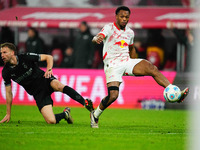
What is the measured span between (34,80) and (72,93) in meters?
0.98

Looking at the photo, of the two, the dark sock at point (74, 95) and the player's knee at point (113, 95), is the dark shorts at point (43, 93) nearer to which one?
the dark sock at point (74, 95)

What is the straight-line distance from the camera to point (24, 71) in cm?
1037

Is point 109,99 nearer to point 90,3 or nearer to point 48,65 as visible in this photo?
point 48,65

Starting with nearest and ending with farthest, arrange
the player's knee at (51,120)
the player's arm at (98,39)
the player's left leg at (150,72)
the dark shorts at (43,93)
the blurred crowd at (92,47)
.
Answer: the player's arm at (98,39) → the player's left leg at (150,72) → the player's knee at (51,120) → the dark shorts at (43,93) → the blurred crowd at (92,47)

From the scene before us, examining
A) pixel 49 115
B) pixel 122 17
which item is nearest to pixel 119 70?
pixel 122 17

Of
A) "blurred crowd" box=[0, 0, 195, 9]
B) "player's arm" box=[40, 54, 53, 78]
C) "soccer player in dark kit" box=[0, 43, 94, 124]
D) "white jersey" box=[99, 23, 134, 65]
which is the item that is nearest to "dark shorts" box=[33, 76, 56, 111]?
"soccer player in dark kit" box=[0, 43, 94, 124]

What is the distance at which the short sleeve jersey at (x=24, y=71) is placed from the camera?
1023 cm

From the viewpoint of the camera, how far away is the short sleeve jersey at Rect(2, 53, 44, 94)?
10.2m

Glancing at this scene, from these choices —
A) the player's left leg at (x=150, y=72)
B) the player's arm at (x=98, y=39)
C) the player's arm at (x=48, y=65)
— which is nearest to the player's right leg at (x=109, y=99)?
the player's left leg at (x=150, y=72)

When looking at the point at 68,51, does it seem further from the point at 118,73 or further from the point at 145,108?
the point at 118,73

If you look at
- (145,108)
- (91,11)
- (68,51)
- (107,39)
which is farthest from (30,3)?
(107,39)

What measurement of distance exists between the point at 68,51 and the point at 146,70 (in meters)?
10.0

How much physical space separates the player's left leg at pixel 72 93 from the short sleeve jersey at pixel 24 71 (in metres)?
0.42

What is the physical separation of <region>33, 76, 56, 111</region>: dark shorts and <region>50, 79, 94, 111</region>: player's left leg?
0.16 metres
